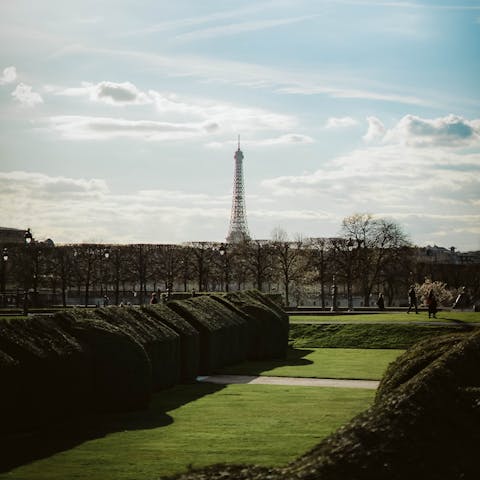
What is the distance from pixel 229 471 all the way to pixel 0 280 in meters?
69.7

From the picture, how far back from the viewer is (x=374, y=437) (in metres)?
8.91

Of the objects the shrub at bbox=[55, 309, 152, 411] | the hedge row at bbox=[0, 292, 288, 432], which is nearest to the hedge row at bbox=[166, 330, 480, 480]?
the hedge row at bbox=[0, 292, 288, 432]

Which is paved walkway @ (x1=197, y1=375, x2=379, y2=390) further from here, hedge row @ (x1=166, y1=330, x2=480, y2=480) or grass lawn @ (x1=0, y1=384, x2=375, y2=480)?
hedge row @ (x1=166, y1=330, x2=480, y2=480)

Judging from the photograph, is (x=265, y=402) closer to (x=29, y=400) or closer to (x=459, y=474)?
(x=29, y=400)

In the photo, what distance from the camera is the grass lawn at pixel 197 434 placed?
47.1 ft

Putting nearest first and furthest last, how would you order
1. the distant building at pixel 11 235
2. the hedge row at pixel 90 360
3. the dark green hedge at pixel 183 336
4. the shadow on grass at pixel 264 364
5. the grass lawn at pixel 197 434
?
the grass lawn at pixel 197 434 → the hedge row at pixel 90 360 → the dark green hedge at pixel 183 336 → the shadow on grass at pixel 264 364 → the distant building at pixel 11 235

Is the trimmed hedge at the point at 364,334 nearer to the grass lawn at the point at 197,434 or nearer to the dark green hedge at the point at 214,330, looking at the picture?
the dark green hedge at the point at 214,330

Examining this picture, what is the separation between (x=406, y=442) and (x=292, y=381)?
748 inches

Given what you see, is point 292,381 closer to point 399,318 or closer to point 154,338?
point 154,338

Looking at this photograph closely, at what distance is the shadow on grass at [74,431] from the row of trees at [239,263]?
5647 centimetres

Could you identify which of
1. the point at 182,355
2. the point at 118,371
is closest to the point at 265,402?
A: the point at 118,371

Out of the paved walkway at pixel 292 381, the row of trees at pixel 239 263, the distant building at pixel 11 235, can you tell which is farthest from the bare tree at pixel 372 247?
the distant building at pixel 11 235

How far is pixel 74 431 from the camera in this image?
705 inches

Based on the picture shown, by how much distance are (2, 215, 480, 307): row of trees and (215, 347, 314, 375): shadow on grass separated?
39546 mm
